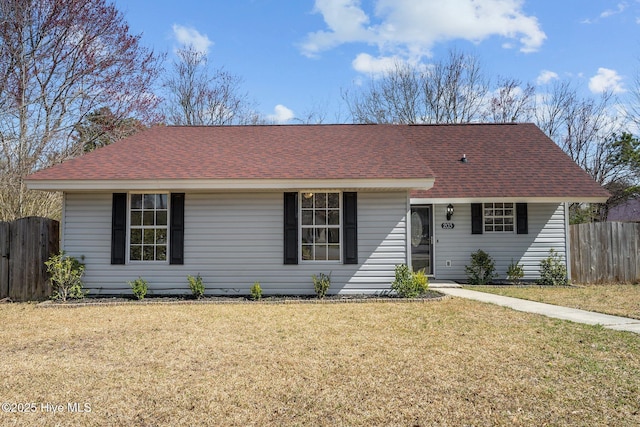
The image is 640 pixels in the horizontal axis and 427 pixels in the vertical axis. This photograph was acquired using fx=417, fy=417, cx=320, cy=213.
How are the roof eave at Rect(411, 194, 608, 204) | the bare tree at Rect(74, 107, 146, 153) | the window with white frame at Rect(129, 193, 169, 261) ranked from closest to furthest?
the window with white frame at Rect(129, 193, 169, 261)
the roof eave at Rect(411, 194, 608, 204)
the bare tree at Rect(74, 107, 146, 153)

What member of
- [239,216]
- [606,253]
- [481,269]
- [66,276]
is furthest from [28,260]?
[606,253]

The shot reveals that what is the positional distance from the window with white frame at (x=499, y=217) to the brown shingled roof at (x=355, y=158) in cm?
61

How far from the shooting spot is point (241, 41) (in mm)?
17719

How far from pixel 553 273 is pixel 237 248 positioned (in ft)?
27.2

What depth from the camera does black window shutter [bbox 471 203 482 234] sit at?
37.4 feet

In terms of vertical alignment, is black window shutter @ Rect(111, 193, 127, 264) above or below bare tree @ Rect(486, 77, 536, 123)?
below

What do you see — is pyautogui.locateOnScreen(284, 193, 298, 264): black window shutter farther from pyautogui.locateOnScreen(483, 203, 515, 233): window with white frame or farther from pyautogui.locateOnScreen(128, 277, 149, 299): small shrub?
pyautogui.locateOnScreen(483, 203, 515, 233): window with white frame

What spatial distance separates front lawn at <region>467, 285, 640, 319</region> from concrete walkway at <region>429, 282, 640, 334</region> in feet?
1.23

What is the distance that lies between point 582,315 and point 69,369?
25.1 feet

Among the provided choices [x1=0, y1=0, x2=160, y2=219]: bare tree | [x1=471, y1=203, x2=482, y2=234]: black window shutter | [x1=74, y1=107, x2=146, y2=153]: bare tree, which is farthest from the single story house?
[x1=74, y1=107, x2=146, y2=153]: bare tree

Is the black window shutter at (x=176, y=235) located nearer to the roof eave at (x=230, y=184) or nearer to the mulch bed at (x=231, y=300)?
the roof eave at (x=230, y=184)

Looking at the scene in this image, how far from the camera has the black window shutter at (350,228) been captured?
905cm

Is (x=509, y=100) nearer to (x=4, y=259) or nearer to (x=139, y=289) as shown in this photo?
(x=139, y=289)

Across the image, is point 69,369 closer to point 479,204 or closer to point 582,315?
point 582,315
